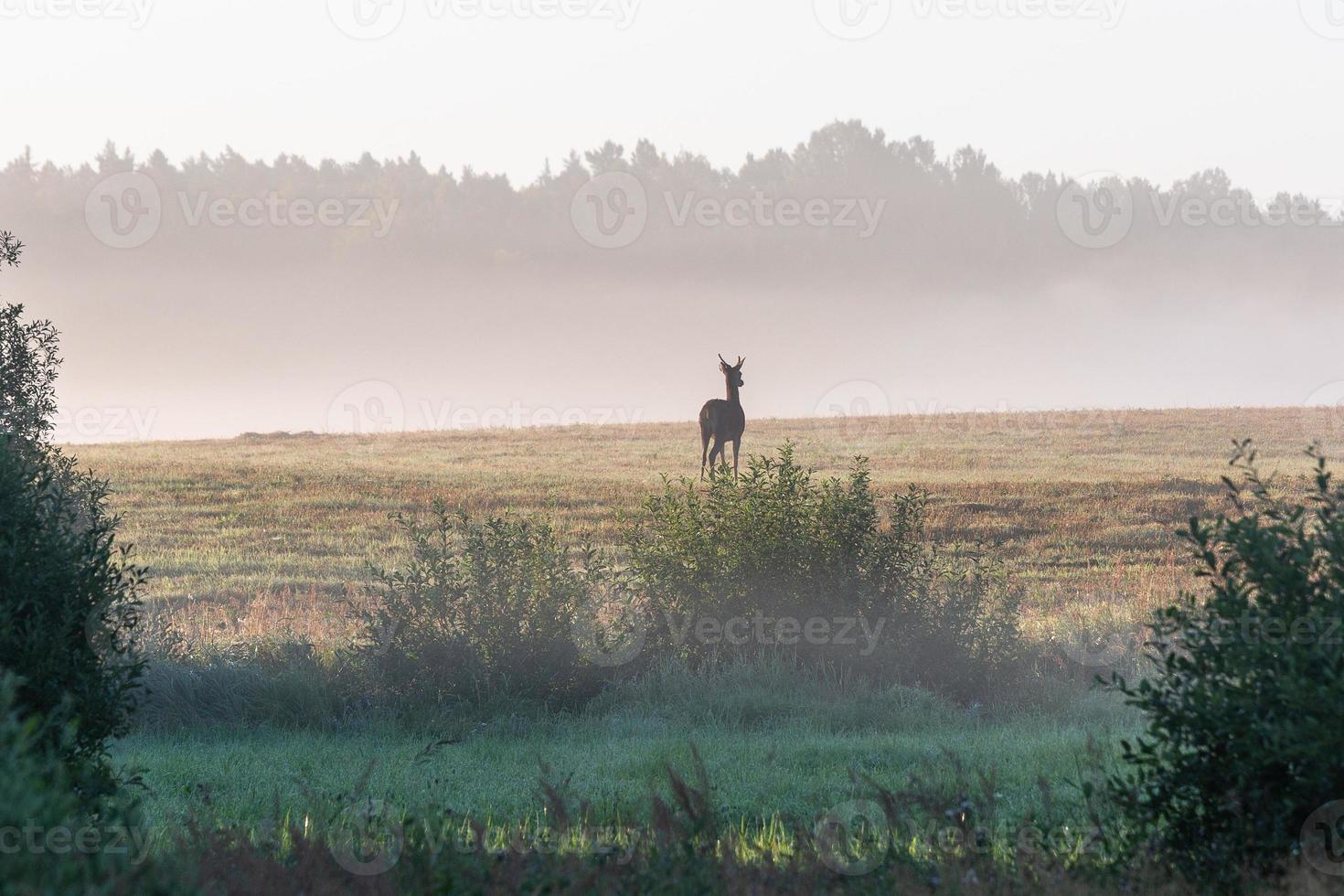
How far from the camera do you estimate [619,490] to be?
31.6 meters

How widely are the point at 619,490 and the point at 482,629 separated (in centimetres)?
1782

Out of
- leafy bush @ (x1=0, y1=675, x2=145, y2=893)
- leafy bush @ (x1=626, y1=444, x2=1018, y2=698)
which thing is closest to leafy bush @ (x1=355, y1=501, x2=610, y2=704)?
leafy bush @ (x1=626, y1=444, x2=1018, y2=698)

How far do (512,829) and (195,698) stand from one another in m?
7.18

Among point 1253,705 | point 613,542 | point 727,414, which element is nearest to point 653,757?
point 1253,705

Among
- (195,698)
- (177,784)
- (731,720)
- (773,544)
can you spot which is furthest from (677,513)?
(177,784)

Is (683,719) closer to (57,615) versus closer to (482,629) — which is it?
(482,629)

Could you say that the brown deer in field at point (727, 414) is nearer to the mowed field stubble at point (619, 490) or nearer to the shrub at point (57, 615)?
the mowed field stubble at point (619, 490)

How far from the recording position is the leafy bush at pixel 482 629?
13.5m

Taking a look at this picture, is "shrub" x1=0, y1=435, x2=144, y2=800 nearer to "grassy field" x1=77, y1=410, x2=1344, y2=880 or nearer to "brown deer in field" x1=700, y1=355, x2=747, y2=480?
"grassy field" x1=77, y1=410, x2=1344, y2=880

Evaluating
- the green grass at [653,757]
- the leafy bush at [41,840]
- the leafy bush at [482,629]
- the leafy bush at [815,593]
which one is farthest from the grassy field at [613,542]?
the leafy bush at [41,840]

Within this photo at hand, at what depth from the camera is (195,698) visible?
43.7ft

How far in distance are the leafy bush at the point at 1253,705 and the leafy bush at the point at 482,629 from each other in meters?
8.11

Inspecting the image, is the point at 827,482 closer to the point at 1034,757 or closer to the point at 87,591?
the point at 1034,757

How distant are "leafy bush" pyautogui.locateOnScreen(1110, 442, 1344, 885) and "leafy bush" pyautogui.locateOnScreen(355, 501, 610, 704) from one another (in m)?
8.11
